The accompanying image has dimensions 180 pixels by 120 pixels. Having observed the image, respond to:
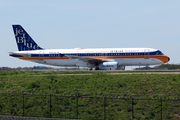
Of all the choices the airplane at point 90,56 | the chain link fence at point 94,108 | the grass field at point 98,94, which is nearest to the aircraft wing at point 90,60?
the airplane at point 90,56

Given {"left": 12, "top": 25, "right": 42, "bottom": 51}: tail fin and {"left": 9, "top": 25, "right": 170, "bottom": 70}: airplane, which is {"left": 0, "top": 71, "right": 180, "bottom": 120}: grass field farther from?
{"left": 12, "top": 25, "right": 42, "bottom": 51}: tail fin

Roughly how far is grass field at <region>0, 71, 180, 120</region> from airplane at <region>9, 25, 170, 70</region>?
16136 mm

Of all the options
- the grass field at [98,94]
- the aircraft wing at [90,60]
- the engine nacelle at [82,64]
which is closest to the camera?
the grass field at [98,94]

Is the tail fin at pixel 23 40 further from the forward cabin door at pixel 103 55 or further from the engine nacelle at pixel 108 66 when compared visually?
the engine nacelle at pixel 108 66

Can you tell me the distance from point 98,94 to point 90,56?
2654 cm

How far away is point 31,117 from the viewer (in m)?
21.8

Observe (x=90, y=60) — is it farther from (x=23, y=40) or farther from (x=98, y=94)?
(x=98, y=94)

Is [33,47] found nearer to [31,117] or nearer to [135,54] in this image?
[135,54]

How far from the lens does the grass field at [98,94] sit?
71.1 feet

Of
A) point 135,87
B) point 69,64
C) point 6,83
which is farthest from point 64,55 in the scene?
point 135,87

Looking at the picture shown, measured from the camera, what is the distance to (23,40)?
59.3 metres

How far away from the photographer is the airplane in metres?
51.2

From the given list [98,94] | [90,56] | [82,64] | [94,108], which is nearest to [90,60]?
[90,56]

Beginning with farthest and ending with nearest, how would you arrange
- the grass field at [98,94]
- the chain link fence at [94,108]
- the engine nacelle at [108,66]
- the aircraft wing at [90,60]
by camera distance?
the aircraft wing at [90,60]
the engine nacelle at [108,66]
the grass field at [98,94]
the chain link fence at [94,108]
